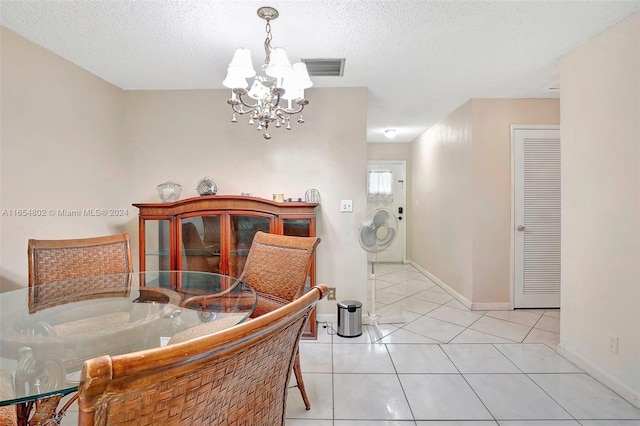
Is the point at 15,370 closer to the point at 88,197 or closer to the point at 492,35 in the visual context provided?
the point at 88,197

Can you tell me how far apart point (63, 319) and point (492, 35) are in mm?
2952

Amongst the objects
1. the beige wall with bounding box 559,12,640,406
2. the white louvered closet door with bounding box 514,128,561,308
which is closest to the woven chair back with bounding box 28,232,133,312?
the beige wall with bounding box 559,12,640,406

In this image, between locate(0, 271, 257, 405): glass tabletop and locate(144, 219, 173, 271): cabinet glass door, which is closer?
locate(0, 271, 257, 405): glass tabletop

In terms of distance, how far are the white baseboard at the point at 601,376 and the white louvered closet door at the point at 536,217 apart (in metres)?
1.05

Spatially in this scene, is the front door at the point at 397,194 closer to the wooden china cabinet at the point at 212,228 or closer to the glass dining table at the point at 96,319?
the wooden china cabinet at the point at 212,228

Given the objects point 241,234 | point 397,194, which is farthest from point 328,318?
point 397,194

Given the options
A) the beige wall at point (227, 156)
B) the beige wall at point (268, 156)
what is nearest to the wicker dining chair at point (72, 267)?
the beige wall at point (227, 156)

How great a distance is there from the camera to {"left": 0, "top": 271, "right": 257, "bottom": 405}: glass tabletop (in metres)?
0.97

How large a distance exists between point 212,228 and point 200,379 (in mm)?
2302

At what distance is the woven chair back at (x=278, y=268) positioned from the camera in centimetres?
174

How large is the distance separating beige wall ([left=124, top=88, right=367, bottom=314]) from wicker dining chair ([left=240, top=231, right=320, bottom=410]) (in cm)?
108

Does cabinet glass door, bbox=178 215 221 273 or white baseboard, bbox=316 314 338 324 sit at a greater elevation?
cabinet glass door, bbox=178 215 221 273

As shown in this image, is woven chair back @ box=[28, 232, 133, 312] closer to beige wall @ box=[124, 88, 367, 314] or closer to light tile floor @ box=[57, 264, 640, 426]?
light tile floor @ box=[57, 264, 640, 426]

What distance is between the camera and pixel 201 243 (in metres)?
2.72
